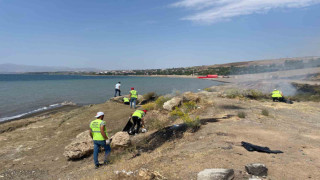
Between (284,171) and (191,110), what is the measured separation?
7704 millimetres

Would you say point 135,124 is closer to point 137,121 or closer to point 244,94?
point 137,121

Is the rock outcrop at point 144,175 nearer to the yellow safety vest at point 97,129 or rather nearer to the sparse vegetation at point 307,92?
the yellow safety vest at point 97,129

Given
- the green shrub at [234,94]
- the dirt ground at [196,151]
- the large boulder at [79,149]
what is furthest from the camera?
the green shrub at [234,94]

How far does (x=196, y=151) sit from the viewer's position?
6.00 meters

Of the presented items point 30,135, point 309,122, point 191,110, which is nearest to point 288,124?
point 309,122

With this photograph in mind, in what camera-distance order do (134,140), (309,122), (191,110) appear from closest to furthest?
(134,140) → (309,122) → (191,110)

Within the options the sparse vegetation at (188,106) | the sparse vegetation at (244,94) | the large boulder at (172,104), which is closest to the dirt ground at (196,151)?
the sparse vegetation at (188,106)

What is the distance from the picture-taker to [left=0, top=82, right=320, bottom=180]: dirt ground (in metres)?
4.95

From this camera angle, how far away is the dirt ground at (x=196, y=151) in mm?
4949

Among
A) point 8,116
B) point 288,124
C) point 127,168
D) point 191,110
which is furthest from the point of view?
point 8,116

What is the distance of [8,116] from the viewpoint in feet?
56.5

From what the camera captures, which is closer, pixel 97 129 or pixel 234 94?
pixel 97 129

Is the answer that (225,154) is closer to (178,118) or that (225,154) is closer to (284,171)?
(284,171)

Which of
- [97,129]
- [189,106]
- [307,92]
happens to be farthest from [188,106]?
[307,92]
